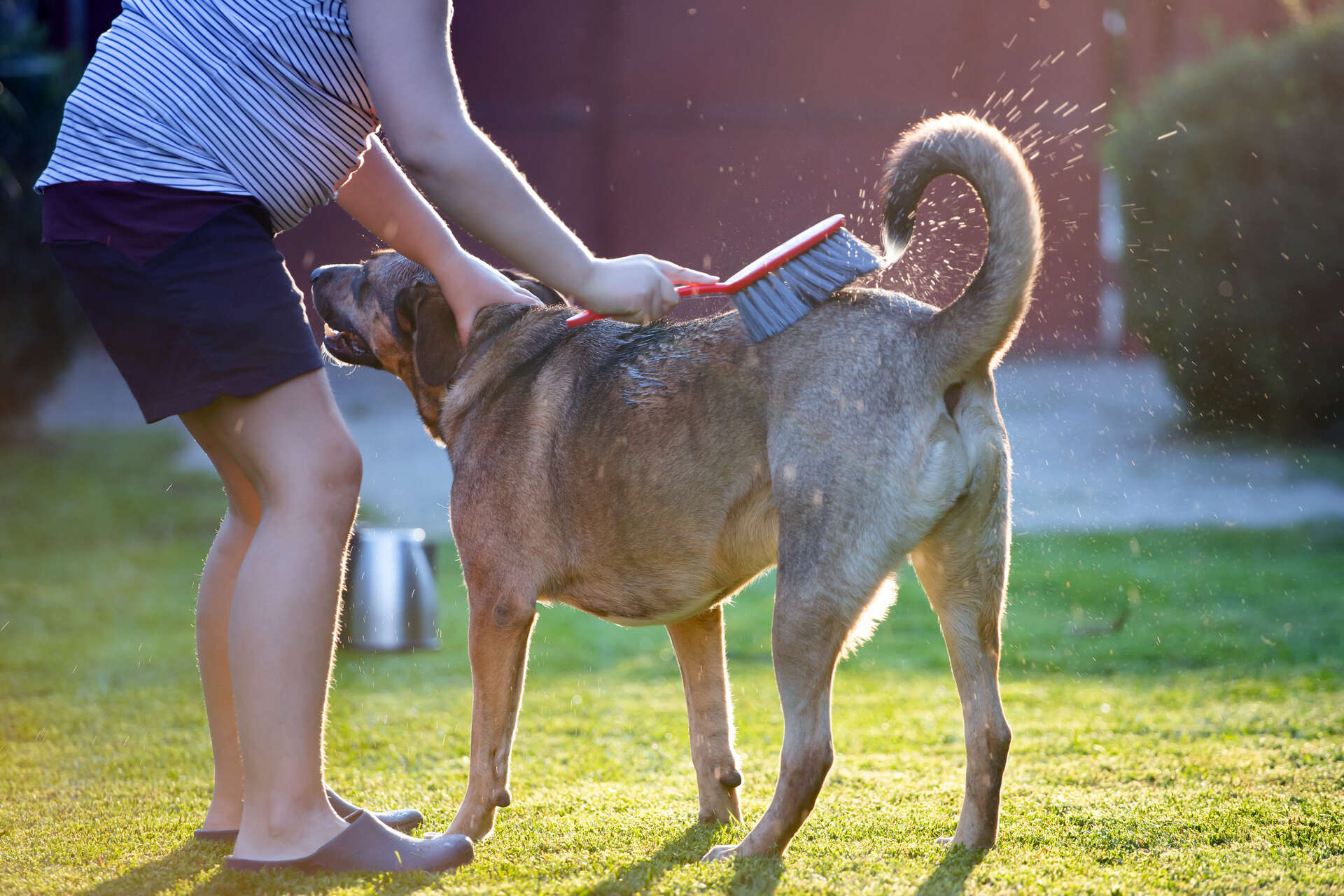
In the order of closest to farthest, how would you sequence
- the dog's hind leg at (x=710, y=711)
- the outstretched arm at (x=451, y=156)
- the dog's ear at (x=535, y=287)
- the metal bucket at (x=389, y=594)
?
the outstretched arm at (x=451, y=156) → the dog's hind leg at (x=710, y=711) → the dog's ear at (x=535, y=287) → the metal bucket at (x=389, y=594)

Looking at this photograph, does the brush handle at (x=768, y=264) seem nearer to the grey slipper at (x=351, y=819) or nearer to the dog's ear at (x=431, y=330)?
the dog's ear at (x=431, y=330)

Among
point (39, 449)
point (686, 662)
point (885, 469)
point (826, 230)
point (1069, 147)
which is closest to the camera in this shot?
point (885, 469)

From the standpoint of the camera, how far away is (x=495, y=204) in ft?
7.64

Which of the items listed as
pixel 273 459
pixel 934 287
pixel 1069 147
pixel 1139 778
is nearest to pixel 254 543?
pixel 273 459

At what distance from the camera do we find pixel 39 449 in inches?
441

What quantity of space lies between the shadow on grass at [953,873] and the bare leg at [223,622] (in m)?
1.63

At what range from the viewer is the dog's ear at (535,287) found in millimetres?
3754

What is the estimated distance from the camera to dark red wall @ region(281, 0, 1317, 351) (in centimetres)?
1383

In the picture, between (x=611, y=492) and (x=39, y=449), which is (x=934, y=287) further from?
(x=39, y=449)

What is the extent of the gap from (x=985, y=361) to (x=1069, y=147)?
12.8 meters

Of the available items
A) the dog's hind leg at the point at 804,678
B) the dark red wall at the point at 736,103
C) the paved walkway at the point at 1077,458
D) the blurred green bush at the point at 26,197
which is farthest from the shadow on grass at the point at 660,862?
the dark red wall at the point at 736,103

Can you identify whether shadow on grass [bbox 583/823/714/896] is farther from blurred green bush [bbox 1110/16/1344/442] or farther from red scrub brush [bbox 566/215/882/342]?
blurred green bush [bbox 1110/16/1344/442]

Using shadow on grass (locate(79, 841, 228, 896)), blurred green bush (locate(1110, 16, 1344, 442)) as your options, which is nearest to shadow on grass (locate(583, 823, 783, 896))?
shadow on grass (locate(79, 841, 228, 896))

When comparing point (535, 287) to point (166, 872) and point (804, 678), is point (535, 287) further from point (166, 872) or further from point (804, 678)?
point (166, 872)
